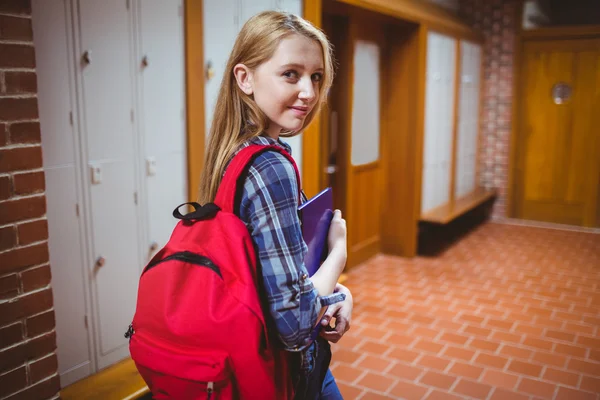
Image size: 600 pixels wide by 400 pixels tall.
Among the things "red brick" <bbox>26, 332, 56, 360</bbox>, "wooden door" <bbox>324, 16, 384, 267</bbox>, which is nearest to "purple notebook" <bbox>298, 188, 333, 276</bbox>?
"red brick" <bbox>26, 332, 56, 360</bbox>

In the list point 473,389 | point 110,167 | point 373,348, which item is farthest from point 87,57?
point 473,389

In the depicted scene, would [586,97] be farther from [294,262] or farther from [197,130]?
[294,262]

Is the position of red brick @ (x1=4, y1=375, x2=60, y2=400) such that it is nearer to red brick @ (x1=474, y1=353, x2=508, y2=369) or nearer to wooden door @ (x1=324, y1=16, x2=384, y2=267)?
red brick @ (x1=474, y1=353, x2=508, y2=369)

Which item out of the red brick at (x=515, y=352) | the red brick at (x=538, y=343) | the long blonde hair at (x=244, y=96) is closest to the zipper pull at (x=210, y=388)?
the long blonde hair at (x=244, y=96)

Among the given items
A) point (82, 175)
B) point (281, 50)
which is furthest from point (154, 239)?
point (281, 50)

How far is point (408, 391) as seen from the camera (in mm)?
3123

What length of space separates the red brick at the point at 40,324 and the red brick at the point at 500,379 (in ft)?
7.75

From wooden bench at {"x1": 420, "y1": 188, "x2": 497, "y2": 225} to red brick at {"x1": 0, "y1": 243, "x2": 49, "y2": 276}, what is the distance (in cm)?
431

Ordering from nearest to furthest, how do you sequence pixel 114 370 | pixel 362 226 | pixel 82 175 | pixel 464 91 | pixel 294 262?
pixel 294 262
pixel 82 175
pixel 114 370
pixel 362 226
pixel 464 91

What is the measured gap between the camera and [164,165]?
3.02 metres

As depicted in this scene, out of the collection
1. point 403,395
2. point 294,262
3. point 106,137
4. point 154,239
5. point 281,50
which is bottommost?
point 403,395

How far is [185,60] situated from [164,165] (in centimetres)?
58

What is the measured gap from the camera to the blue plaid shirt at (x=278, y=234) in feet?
3.53

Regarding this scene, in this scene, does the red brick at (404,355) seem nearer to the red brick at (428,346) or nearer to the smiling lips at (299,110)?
the red brick at (428,346)
